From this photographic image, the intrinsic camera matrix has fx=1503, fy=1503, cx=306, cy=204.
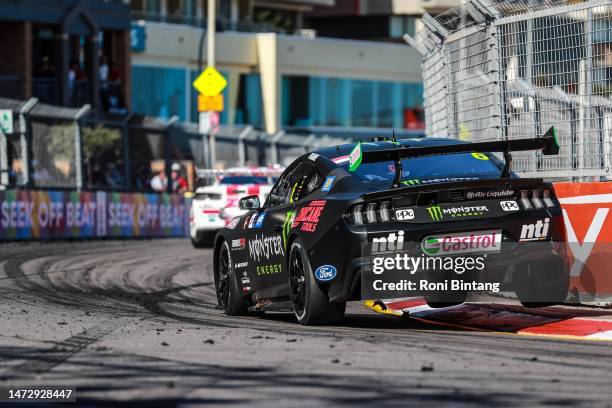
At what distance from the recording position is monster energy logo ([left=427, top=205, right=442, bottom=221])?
10.1 metres

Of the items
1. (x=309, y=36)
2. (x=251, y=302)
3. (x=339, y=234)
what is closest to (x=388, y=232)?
(x=339, y=234)

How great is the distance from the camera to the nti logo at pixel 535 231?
404 inches

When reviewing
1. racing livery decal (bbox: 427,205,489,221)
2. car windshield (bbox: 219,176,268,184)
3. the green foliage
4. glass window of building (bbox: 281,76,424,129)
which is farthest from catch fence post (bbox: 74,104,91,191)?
glass window of building (bbox: 281,76,424,129)

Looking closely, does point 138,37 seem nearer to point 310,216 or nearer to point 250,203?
point 250,203

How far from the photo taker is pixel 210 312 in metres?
13.0

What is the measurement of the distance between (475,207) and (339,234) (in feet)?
3.08

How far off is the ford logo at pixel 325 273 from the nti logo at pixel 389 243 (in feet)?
1.17

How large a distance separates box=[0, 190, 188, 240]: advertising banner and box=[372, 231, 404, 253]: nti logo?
18.0 m

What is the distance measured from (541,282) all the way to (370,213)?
1.34 metres

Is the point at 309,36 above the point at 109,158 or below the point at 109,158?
above

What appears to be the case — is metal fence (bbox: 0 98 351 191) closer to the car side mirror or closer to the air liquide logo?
the car side mirror

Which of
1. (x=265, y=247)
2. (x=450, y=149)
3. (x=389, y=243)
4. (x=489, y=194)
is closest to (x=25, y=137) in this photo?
(x=265, y=247)

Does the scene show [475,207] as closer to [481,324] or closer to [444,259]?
[444,259]

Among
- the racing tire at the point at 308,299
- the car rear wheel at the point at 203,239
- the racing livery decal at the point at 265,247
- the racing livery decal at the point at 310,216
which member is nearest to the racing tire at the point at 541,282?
the racing tire at the point at 308,299
